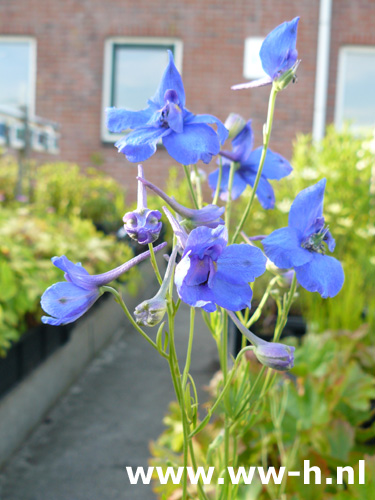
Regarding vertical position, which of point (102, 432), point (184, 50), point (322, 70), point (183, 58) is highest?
point (184, 50)

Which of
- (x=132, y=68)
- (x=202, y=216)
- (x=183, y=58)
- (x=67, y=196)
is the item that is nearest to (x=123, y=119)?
(x=202, y=216)

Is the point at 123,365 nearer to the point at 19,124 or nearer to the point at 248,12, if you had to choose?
the point at 19,124

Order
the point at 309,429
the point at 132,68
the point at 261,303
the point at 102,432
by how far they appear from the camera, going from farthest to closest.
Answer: the point at 132,68
the point at 102,432
the point at 309,429
the point at 261,303

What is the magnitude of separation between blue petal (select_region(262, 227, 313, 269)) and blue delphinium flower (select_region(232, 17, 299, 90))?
21cm

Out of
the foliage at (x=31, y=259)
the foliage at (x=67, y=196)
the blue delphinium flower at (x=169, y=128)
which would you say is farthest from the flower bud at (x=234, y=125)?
the foliage at (x=67, y=196)

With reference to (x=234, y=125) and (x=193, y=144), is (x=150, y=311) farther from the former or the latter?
(x=234, y=125)

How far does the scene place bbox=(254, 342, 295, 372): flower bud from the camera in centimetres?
66

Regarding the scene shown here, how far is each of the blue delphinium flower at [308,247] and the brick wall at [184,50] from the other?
7.12m

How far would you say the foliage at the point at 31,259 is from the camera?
7.97 feet

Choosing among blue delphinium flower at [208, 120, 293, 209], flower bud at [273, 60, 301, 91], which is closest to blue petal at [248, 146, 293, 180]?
blue delphinium flower at [208, 120, 293, 209]

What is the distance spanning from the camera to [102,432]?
2.72 metres

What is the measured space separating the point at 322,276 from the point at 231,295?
12cm

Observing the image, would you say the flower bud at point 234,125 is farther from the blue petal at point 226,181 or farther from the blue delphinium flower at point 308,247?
the blue delphinium flower at point 308,247

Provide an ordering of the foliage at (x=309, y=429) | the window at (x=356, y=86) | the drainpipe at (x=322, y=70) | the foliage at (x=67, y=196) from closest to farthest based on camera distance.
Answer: the foliage at (x=309, y=429)
the foliage at (x=67, y=196)
the drainpipe at (x=322, y=70)
the window at (x=356, y=86)
